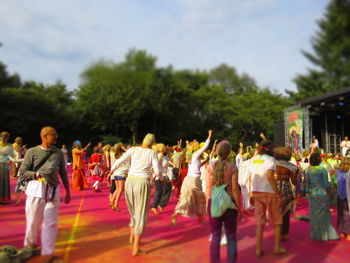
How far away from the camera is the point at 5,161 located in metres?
8.95

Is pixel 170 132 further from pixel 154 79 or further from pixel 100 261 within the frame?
pixel 100 261

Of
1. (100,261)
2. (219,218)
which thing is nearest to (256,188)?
(219,218)

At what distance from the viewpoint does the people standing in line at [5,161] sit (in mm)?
8672

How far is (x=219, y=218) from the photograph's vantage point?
437 centimetres

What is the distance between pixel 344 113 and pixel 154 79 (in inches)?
748

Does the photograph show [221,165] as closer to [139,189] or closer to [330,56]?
[139,189]

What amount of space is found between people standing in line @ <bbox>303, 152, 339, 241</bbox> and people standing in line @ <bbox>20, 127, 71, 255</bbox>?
437cm

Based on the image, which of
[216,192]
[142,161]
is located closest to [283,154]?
[216,192]

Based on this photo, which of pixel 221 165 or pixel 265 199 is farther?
pixel 265 199

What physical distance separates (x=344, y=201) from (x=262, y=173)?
2.28 metres

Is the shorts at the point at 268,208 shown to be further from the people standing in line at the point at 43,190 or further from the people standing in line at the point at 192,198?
the people standing in line at the point at 43,190

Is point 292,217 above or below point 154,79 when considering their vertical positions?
below

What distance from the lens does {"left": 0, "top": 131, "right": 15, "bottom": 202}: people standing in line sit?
28.5ft

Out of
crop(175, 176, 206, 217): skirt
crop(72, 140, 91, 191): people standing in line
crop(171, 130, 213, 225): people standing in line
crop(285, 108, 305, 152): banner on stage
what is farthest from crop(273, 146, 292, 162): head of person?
crop(285, 108, 305, 152): banner on stage
